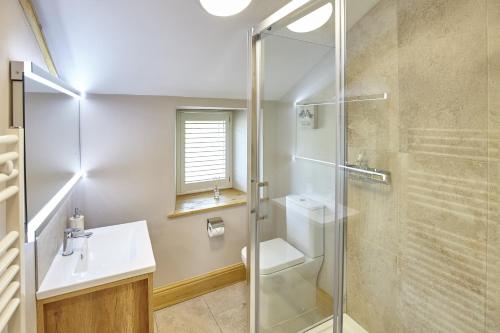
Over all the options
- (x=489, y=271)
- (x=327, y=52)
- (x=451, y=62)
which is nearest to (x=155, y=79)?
(x=327, y=52)

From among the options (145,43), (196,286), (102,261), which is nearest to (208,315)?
(196,286)

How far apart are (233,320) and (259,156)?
130cm

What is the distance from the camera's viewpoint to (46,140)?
4.20 ft

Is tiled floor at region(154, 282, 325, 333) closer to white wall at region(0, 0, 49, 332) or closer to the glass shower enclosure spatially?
the glass shower enclosure

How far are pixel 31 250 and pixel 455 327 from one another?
191cm

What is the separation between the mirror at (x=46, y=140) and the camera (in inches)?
41.6

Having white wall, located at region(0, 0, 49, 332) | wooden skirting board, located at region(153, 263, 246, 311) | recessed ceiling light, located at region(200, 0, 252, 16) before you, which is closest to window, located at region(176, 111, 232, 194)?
wooden skirting board, located at region(153, 263, 246, 311)

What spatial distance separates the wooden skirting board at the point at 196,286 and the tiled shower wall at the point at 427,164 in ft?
3.83

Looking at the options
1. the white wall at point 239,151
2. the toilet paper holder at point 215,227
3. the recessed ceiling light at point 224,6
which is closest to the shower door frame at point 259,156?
the recessed ceiling light at point 224,6

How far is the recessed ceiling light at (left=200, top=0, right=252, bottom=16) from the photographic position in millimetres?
1374

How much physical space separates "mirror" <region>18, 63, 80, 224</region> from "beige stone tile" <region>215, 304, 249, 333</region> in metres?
1.47

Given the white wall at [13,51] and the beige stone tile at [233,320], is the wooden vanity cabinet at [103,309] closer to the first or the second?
the white wall at [13,51]

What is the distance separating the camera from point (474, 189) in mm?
1180

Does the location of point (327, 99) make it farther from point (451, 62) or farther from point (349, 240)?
point (349, 240)
